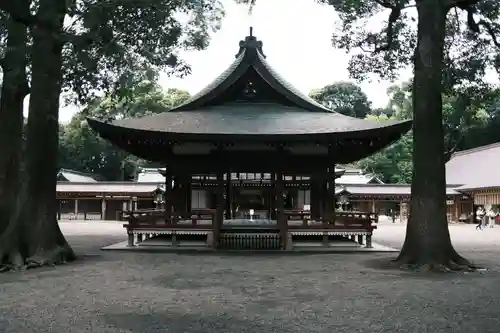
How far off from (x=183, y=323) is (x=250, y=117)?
11.2 metres

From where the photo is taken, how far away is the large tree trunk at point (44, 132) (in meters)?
12.3

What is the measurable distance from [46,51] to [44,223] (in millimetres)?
4053

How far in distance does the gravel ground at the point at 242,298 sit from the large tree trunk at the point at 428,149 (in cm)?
116

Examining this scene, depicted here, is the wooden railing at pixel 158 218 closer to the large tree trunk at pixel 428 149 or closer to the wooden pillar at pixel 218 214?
the wooden pillar at pixel 218 214

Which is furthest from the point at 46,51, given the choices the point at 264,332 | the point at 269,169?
the point at 264,332

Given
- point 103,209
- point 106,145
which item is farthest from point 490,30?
point 106,145

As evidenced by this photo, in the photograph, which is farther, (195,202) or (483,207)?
(483,207)

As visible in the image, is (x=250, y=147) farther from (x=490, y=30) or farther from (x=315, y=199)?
(x=490, y=30)

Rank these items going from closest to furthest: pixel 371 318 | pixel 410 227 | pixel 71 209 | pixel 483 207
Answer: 1. pixel 371 318
2. pixel 410 227
3. pixel 483 207
4. pixel 71 209

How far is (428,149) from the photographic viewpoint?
12234mm

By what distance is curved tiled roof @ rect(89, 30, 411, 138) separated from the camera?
596 inches

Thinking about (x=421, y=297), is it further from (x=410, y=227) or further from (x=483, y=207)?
(x=483, y=207)

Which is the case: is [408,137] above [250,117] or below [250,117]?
above

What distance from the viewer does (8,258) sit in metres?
11.6
